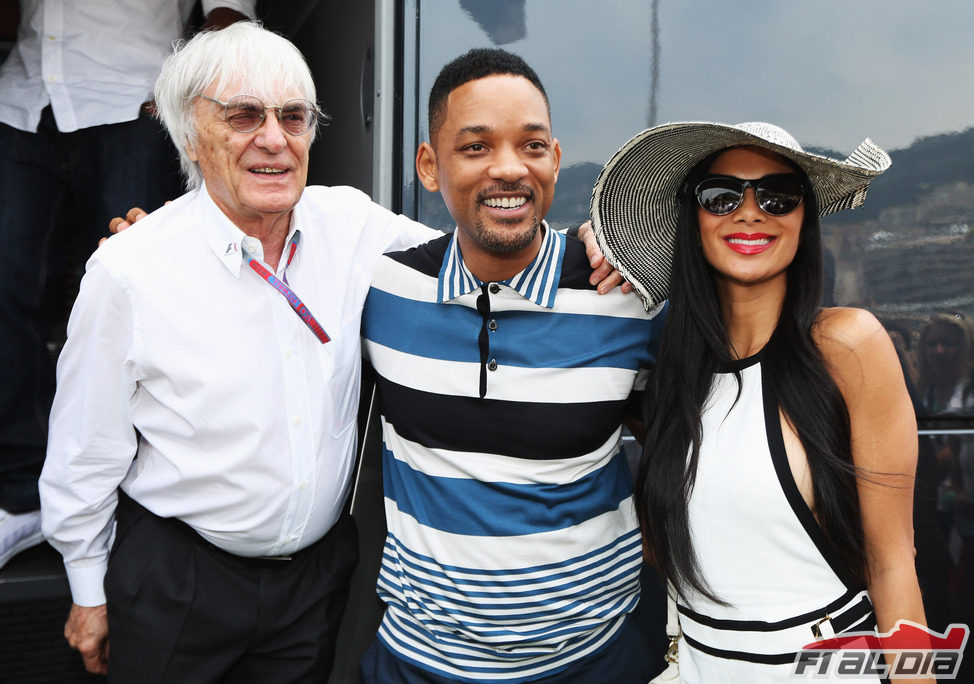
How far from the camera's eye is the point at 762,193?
157 cm

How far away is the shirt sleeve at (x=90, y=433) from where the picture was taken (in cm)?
161

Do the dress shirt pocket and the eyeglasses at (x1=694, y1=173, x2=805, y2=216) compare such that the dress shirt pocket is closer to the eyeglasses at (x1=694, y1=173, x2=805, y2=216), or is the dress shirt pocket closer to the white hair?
the white hair

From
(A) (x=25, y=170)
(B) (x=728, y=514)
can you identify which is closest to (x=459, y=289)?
(B) (x=728, y=514)

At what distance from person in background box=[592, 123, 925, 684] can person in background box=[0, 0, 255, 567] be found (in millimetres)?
1377

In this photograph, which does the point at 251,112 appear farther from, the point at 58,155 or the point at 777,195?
the point at 777,195

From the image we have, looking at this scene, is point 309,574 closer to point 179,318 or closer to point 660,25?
point 179,318

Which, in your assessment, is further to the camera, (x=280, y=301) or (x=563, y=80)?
(x=563, y=80)

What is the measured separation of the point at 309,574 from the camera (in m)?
1.83

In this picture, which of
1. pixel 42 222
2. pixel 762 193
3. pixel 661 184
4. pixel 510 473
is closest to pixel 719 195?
pixel 762 193

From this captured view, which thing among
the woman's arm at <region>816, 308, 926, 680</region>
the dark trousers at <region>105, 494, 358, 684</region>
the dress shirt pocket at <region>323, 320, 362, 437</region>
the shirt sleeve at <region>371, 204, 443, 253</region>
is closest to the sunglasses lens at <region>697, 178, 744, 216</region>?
the woman's arm at <region>816, 308, 926, 680</region>

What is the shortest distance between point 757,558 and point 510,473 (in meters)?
0.48

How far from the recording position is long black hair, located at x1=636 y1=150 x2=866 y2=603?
147cm

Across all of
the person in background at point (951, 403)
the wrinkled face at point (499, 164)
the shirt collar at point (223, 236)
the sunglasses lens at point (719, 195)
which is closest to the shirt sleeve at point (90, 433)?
the shirt collar at point (223, 236)

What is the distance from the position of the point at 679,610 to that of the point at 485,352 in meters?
0.64
